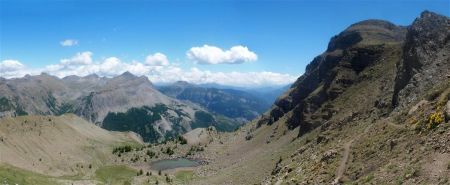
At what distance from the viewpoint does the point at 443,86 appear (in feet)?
195

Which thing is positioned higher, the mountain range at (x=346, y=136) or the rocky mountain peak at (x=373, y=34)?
the rocky mountain peak at (x=373, y=34)

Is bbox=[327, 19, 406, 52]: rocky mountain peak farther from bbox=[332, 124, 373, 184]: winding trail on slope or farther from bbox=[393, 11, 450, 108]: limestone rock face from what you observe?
bbox=[332, 124, 373, 184]: winding trail on slope

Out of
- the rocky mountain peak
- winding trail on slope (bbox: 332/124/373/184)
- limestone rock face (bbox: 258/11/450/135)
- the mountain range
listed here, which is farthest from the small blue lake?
winding trail on slope (bbox: 332/124/373/184)

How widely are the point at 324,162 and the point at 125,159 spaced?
145906mm

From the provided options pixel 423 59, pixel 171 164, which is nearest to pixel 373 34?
pixel 171 164

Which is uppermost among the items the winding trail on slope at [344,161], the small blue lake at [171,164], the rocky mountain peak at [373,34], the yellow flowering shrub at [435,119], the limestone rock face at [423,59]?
the rocky mountain peak at [373,34]

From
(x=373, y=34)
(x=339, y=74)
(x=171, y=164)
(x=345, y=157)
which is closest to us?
(x=345, y=157)

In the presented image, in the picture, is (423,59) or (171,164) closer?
(423,59)

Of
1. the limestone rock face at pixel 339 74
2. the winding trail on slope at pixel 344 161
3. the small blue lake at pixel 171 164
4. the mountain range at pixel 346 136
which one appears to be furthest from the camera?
the small blue lake at pixel 171 164

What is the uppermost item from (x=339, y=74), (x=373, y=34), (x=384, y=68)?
(x=373, y=34)

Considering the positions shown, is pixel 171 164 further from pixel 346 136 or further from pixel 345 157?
pixel 345 157

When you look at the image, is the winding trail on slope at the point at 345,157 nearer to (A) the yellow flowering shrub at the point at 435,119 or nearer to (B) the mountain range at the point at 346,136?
(B) the mountain range at the point at 346,136

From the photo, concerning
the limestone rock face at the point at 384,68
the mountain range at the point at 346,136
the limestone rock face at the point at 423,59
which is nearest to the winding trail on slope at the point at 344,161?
the mountain range at the point at 346,136

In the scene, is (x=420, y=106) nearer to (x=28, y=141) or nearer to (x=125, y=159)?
(x=28, y=141)
